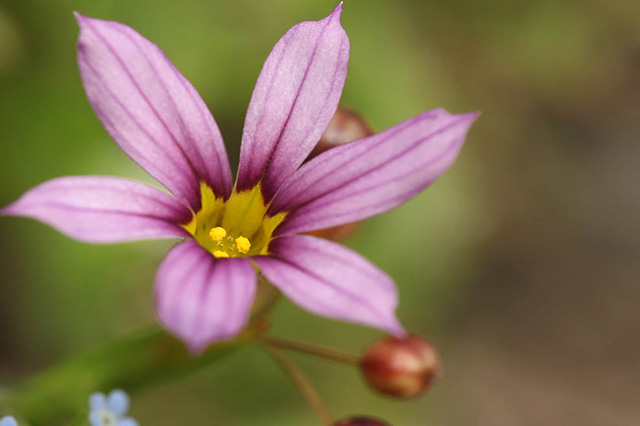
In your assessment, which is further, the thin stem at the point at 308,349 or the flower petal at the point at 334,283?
the thin stem at the point at 308,349

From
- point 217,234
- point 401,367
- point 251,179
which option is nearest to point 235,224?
point 217,234

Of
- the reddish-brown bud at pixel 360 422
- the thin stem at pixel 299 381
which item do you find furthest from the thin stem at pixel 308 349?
the reddish-brown bud at pixel 360 422

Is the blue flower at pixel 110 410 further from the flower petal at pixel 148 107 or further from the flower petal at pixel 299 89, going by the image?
the flower petal at pixel 299 89

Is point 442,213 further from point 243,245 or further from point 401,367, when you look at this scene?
point 243,245

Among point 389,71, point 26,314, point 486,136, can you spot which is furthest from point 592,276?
point 26,314

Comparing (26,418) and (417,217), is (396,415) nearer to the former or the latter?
(417,217)

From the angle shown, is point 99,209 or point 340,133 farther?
point 340,133

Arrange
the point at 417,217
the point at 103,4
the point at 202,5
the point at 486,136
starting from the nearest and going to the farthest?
1. the point at 103,4
2. the point at 202,5
3. the point at 417,217
4. the point at 486,136
